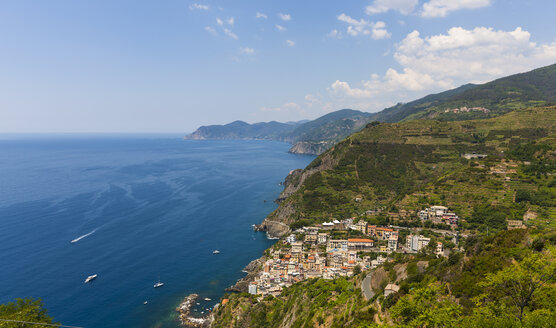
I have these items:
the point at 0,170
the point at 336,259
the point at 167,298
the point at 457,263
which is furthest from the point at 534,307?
the point at 0,170

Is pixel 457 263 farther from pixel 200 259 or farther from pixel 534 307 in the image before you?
pixel 200 259

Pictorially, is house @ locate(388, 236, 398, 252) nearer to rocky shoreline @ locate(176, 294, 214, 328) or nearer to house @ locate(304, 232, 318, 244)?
house @ locate(304, 232, 318, 244)

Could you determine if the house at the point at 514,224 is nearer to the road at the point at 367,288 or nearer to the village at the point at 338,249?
the village at the point at 338,249

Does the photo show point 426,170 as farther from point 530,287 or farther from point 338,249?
point 530,287

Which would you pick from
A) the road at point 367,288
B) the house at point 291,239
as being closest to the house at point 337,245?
the house at point 291,239

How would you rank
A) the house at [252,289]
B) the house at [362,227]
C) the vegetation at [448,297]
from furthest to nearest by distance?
1. the house at [362,227]
2. the house at [252,289]
3. the vegetation at [448,297]

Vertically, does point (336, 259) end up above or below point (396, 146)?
below

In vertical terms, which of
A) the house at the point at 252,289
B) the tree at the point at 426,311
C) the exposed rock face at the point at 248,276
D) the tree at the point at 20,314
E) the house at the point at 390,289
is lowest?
the exposed rock face at the point at 248,276
